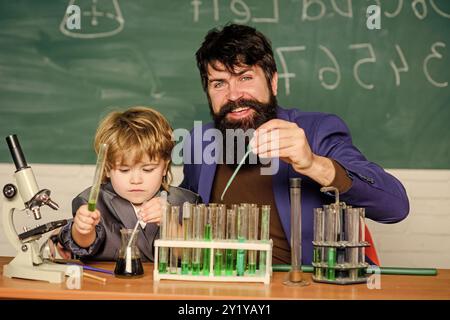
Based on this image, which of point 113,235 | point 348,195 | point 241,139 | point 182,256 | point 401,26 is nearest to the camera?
point 182,256

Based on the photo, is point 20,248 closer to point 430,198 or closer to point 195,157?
point 195,157

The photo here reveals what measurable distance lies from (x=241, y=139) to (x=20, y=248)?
104cm

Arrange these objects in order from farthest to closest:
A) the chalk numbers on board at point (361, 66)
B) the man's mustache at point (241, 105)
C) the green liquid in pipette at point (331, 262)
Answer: the chalk numbers on board at point (361, 66), the man's mustache at point (241, 105), the green liquid in pipette at point (331, 262)

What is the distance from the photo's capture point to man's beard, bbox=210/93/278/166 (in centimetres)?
248

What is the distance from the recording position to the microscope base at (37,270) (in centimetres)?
175

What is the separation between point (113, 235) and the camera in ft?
7.02

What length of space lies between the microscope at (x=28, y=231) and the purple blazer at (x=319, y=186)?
821mm

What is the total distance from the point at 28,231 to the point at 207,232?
55cm

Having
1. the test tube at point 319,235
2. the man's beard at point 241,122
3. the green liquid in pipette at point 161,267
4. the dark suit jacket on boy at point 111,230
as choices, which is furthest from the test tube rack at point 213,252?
the man's beard at point 241,122

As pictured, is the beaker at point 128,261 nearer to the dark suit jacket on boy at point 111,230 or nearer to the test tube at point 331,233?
the dark suit jacket on boy at point 111,230

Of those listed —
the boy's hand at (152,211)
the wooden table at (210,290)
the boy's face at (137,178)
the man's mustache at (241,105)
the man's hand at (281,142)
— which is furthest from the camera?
the man's mustache at (241,105)

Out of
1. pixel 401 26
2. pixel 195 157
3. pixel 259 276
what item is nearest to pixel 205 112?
pixel 195 157

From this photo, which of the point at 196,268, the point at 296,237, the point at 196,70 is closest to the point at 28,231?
the point at 196,268

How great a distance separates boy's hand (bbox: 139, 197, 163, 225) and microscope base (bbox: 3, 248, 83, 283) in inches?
A: 12.0
